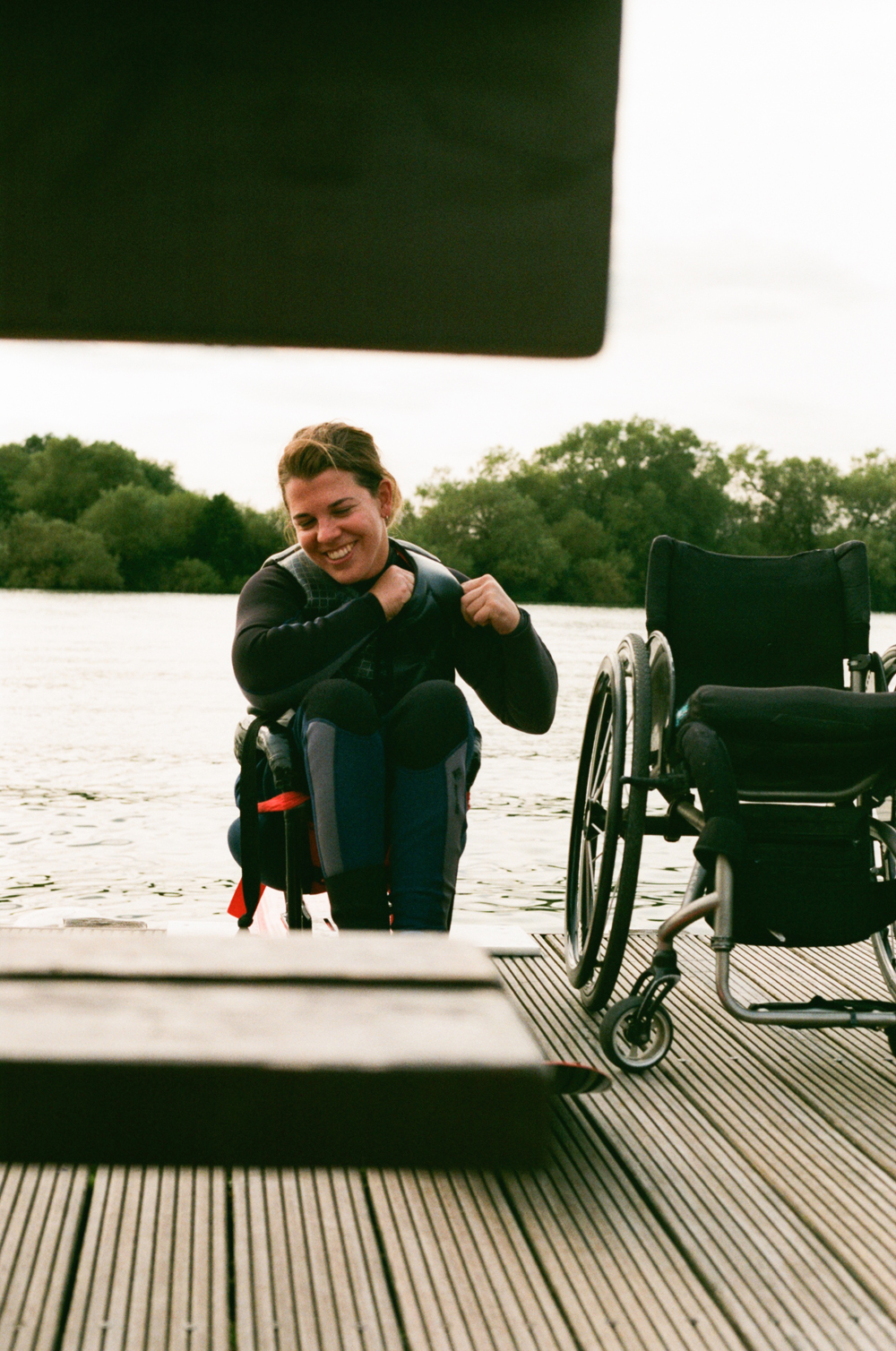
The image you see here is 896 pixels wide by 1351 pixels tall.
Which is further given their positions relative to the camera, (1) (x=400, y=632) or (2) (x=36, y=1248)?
(1) (x=400, y=632)

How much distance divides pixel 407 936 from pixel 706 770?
4.30 ft

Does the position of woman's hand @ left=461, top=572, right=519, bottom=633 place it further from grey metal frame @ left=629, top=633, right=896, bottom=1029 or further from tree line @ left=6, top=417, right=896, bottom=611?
tree line @ left=6, top=417, right=896, bottom=611

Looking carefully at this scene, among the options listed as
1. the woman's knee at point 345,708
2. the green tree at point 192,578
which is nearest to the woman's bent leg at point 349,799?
the woman's knee at point 345,708

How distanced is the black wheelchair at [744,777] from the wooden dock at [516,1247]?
0.31 m

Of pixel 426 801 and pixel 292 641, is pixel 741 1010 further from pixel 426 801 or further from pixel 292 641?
pixel 292 641

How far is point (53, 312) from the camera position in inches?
38.2

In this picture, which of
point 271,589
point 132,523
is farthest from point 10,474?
point 271,589

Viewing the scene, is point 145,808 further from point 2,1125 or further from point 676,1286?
point 2,1125

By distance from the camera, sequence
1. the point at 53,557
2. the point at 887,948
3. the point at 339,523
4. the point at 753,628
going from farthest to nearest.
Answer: the point at 53,557 → the point at 753,628 → the point at 887,948 → the point at 339,523

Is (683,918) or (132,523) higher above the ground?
(132,523)

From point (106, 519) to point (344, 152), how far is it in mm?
42761

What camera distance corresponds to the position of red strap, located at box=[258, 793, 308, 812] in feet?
7.90

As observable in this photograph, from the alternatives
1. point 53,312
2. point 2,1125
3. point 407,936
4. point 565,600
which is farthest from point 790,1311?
point 565,600

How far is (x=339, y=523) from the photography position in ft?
8.21
